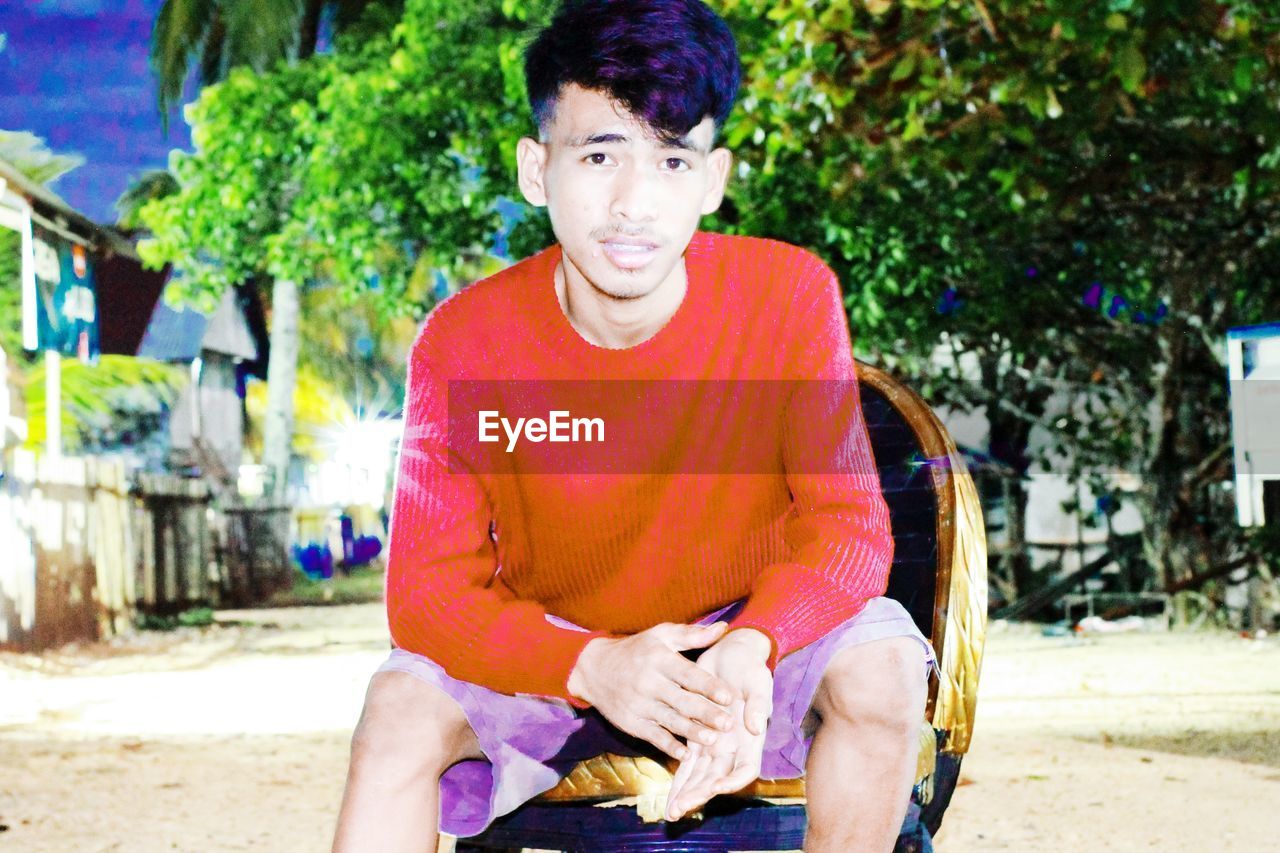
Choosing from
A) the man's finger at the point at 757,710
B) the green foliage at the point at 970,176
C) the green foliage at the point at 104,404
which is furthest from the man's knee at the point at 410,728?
the green foliage at the point at 104,404

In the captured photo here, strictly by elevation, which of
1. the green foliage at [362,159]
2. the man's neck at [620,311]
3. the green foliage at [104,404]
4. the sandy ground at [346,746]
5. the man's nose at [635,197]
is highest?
the green foliage at [362,159]

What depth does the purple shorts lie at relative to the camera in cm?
Answer: 185

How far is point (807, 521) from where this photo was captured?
2012 mm

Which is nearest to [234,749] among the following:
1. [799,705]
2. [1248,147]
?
[799,705]

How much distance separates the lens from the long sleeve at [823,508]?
6.06 ft

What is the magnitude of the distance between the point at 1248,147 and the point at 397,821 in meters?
A: 7.26

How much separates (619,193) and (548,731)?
29.0 inches

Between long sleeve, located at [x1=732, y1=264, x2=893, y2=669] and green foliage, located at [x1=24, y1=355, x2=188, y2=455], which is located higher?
green foliage, located at [x1=24, y1=355, x2=188, y2=455]

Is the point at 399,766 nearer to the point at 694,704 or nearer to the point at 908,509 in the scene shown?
the point at 694,704

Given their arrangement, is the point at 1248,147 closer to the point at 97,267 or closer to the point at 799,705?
the point at 799,705

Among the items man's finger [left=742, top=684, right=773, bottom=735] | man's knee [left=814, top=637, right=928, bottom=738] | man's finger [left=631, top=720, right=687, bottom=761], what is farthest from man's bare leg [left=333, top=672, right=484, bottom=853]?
man's knee [left=814, top=637, right=928, bottom=738]

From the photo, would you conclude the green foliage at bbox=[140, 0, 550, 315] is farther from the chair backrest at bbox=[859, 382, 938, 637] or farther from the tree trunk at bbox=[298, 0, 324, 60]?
the chair backrest at bbox=[859, 382, 938, 637]

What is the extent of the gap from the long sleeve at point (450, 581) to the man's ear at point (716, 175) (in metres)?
0.48

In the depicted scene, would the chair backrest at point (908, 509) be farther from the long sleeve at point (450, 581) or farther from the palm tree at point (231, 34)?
the palm tree at point (231, 34)
